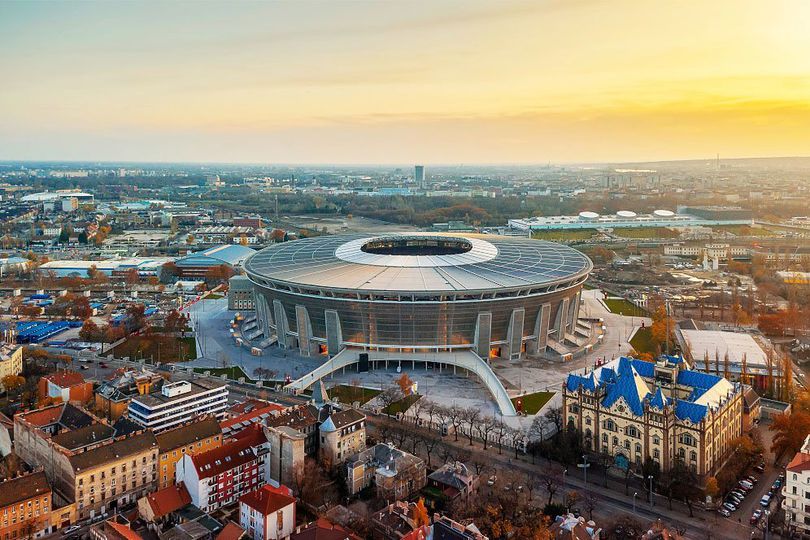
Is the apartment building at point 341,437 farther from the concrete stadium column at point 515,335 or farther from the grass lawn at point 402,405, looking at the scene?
the concrete stadium column at point 515,335

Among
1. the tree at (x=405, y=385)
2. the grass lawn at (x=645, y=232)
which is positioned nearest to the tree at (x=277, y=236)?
the grass lawn at (x=645, y=232)

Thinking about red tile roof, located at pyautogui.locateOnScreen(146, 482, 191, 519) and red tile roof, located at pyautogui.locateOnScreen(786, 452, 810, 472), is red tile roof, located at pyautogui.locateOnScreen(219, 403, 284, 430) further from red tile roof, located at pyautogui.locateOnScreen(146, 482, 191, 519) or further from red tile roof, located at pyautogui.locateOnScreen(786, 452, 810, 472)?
red tile roof, located at pyautogui.locateOnScreen(786, 452, 810, 472)

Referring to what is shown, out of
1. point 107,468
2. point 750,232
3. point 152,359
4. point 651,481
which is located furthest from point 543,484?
point 750,232

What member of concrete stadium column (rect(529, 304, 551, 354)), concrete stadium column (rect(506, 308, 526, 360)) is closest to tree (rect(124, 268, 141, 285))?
concrete stadium column (rect(506, 308, 526, 360))

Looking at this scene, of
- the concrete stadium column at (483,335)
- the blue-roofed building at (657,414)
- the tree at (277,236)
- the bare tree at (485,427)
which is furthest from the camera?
the tree at (277,236)

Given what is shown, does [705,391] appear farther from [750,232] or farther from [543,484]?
[750,232]

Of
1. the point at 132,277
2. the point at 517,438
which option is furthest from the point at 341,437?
the point at 132,277

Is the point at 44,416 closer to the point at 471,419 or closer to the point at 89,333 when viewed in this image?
the point at 89,333
